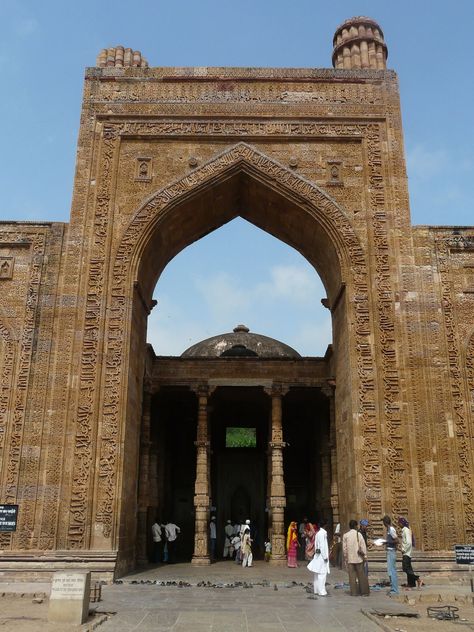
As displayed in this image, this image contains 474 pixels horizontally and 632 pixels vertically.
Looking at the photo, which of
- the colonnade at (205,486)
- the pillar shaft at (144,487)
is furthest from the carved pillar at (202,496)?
the pillar shaft at (144,487)

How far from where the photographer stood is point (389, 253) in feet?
42.2

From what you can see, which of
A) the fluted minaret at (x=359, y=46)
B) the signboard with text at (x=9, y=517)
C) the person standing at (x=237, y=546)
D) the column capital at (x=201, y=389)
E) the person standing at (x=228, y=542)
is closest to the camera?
the signboard with text at (x=9, y=517)

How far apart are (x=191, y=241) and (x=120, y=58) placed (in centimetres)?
479

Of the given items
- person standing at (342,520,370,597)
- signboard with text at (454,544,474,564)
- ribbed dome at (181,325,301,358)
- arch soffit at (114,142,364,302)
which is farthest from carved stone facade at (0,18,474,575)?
ribbed dome at (181,325,301,358)

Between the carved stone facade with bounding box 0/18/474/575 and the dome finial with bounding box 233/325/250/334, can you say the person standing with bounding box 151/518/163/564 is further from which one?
the dome finial with bounding box 233/325/250/334

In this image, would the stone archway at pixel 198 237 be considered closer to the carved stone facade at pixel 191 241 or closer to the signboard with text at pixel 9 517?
the carved stone facade at pixel 191 241

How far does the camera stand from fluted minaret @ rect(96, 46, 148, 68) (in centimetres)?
1500

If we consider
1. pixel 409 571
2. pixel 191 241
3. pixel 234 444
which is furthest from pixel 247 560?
pixel 234 444

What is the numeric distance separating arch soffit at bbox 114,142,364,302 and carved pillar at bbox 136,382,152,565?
467cm

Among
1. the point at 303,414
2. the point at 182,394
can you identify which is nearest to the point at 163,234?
the point at 182,394

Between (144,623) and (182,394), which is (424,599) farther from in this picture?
(182,394)

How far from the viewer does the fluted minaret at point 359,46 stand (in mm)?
15625

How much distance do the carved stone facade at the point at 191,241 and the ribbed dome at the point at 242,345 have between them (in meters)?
7.13

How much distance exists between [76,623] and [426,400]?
7613 millimetres
